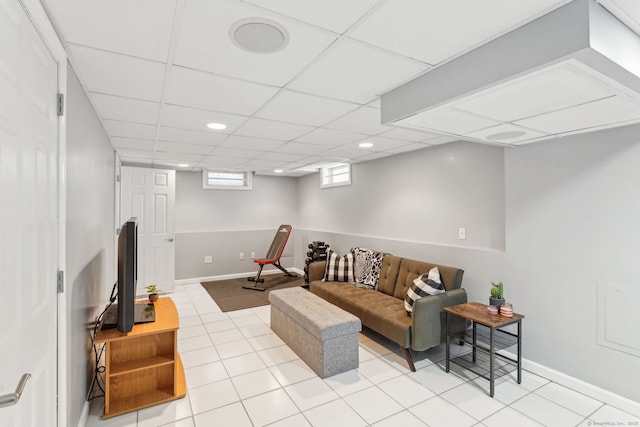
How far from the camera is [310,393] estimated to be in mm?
2496

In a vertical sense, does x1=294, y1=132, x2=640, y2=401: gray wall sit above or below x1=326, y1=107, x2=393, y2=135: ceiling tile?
below

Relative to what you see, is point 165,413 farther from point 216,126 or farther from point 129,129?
point 129,129

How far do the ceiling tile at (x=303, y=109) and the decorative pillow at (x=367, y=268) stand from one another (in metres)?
2.24

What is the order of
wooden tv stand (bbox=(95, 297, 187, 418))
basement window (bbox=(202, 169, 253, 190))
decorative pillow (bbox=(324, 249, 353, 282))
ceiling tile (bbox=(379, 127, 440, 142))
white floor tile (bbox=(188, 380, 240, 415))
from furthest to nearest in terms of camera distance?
basement window (bbox=(202, 169, 253, 190))
decorative pillow (bbox=(324, 249, 353, 282))
ceiling tile (bbox=(379, 127, 440, 142))
white floor tile (bbox=(188, 380, 240, 415))
wooden tv stand (bbox=(95, 297, 187, 418))

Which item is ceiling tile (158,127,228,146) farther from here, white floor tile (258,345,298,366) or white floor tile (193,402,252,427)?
white floor tile (193,402,252,427)

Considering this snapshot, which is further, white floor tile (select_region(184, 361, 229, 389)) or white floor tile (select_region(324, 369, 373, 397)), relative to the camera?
white floor tile (select_region(184, 361, 229, 389))

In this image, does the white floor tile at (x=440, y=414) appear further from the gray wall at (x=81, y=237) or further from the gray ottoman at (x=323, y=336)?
the gray wall at (x=81, y=237)

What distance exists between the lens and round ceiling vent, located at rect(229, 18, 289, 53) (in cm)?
131

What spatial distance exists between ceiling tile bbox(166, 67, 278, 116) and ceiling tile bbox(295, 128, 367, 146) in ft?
2.88

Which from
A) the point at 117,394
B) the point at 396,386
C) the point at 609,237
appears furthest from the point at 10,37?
the point at 609,237

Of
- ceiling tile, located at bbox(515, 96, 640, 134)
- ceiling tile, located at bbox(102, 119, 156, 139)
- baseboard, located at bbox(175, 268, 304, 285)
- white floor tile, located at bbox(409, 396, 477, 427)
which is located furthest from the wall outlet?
baseboard, located at bbox(175, 268, 304, 285)

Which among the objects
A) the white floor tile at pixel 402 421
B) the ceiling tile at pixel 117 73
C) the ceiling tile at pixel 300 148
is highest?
the ceiling tile at pixel 300 148

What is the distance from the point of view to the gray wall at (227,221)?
608 centimetres

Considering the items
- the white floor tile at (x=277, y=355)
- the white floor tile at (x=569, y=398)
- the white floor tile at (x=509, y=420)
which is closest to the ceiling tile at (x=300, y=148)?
the white floor tile at (x=277, y=355)
